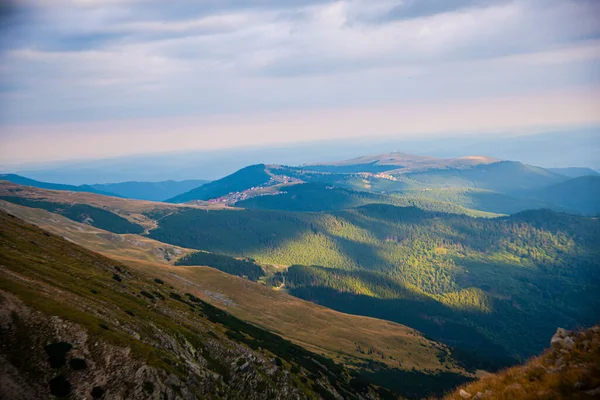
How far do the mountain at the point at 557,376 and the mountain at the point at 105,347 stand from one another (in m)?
28.8

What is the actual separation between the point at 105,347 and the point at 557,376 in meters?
36.7

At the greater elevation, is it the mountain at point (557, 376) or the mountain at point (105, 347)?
the mountain at point (557, 376)

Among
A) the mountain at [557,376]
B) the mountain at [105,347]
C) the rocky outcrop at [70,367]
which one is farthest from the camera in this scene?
the mountain at [105,347]

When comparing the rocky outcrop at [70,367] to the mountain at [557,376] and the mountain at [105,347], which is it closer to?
the mountain at [105,347]

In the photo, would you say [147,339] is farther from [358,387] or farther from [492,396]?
[358,387]

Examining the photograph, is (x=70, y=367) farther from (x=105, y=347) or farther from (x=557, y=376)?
(x=557, y=376)

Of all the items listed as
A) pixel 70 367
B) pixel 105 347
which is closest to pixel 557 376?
pixel 70 367

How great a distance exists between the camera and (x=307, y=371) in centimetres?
7712

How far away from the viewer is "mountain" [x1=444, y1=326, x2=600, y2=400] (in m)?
16.6

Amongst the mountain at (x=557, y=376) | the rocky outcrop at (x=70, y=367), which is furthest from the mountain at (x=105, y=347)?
the mountain at (x=557, y=376)

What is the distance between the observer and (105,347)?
35.8 meters

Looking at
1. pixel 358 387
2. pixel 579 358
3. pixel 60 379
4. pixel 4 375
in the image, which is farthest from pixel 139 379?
pixel 358 387

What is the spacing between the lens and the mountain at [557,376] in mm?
16562

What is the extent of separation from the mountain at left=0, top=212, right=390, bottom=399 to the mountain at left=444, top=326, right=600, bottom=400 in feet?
94.6
